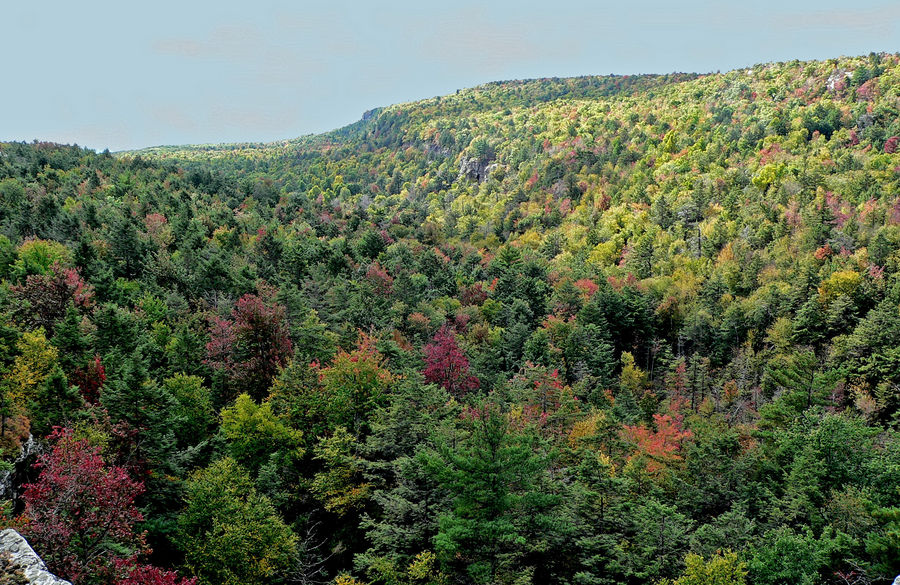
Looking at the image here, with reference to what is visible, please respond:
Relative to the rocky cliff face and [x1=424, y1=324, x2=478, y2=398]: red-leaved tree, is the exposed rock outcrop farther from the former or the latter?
the rocky cliff face

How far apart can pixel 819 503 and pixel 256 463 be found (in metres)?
30.7

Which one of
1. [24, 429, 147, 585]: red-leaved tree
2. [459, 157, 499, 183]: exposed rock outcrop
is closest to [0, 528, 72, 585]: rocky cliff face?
[24, 429, 147, 585]: red-leaved tree

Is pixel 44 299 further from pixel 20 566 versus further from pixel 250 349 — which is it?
pixel 20 566

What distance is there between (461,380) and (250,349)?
16.3 m

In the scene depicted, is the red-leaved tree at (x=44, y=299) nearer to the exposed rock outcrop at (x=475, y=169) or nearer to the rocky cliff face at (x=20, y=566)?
the rocky cliff face at (x=20, y=566)

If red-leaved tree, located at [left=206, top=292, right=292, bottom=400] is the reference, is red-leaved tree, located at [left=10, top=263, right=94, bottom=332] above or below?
above

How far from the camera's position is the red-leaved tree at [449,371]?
41.0 metres

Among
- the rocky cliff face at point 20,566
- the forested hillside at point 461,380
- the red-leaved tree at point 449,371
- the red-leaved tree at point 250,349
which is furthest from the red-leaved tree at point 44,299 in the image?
the rocky cliff face at point 20,566

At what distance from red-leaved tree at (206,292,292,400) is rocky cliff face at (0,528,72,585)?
2451 cm

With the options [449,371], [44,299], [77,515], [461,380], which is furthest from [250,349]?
[77,515]

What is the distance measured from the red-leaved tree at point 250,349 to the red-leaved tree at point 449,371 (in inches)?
442

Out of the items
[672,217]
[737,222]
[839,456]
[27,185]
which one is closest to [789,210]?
[737,222]

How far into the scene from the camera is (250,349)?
37.0 meters

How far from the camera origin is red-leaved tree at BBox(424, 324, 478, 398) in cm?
4100
